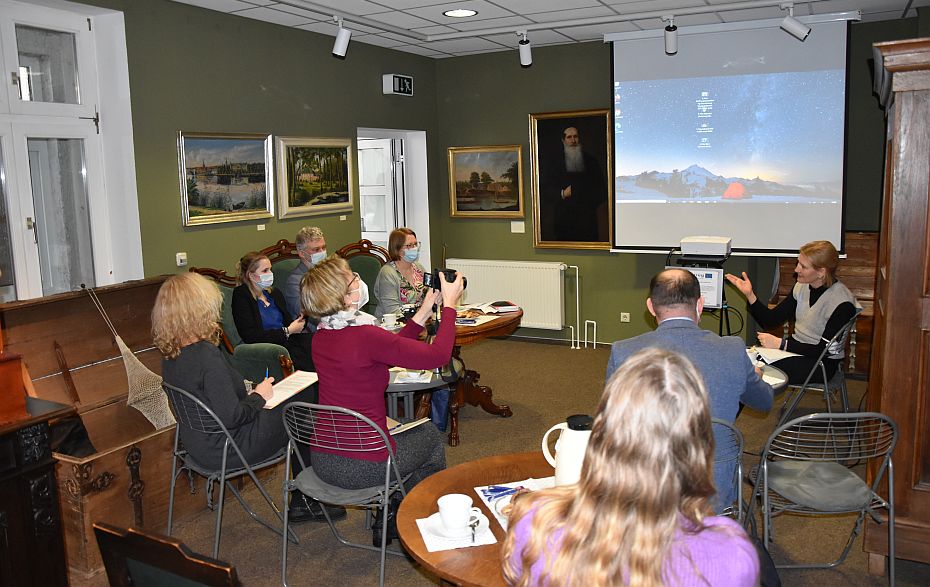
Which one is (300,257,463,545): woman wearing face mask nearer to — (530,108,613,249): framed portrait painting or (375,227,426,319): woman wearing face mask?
(375,227,426,319): woman wearing face mask

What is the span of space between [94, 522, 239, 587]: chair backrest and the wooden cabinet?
2.76 meters

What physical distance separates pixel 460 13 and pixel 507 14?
377 millimetres

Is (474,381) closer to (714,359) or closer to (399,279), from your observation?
(399,279)

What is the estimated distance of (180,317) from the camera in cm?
327

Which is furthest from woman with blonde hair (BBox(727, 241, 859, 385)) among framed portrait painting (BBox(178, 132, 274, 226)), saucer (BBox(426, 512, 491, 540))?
framed portrait painting (BBox(178, 132, 274, 226))

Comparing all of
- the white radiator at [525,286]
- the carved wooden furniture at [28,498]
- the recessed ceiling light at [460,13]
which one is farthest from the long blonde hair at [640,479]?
the white radiator at [525,286]

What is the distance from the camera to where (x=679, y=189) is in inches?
267

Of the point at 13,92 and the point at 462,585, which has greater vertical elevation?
the point at 13,92

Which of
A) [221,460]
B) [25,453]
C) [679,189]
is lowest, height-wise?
[221,460]

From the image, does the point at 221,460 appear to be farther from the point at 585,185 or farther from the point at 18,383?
the point at 585,185

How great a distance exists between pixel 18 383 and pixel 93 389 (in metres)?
1.56

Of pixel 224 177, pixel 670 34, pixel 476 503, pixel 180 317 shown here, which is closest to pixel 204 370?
pixel 180 317

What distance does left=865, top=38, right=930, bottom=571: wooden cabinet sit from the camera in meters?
2.96

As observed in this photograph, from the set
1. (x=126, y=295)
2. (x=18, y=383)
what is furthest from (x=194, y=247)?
(x=18, y=383)
